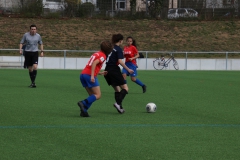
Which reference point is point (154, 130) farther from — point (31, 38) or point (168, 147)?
point (31, 38)

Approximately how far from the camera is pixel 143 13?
49.4 meters

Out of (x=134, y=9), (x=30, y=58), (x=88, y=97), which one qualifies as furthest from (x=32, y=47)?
(x=134, y=9)

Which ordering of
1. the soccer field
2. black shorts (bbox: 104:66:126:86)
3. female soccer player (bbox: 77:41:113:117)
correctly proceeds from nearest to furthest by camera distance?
the soccer field
female soccer player (bbox: 77:41:113:117)
black shorts (bbox: 104:66:126:86)

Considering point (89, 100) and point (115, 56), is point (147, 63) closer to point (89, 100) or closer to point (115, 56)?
point (115, 56)

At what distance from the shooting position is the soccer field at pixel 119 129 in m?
7.43

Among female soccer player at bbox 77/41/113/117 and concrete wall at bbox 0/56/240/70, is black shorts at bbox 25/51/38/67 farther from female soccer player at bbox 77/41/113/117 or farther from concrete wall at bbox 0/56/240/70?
concrete wall at bbox 0/56/240/70

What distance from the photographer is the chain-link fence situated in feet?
161

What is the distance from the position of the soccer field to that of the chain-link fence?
1348 inches

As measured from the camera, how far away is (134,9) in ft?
162

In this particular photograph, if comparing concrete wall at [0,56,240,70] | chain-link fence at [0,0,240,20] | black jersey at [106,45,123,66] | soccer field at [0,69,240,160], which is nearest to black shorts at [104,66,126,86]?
black jersey at [106,45,123,66]

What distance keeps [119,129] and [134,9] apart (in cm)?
4060

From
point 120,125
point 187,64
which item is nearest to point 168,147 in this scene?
point 120,125

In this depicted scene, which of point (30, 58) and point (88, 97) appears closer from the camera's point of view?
point (88, 97)

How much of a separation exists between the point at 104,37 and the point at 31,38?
26.3 m
